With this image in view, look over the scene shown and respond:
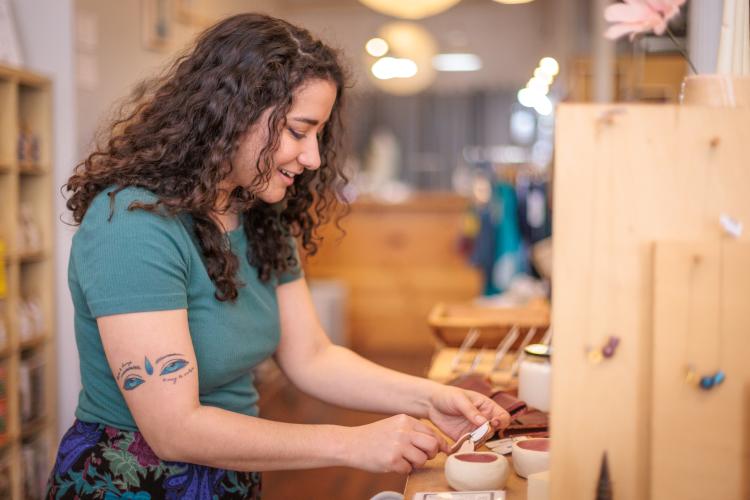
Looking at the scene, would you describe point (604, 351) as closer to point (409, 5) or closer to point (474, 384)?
point (474, 384)

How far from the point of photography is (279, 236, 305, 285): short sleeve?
5.23 feet

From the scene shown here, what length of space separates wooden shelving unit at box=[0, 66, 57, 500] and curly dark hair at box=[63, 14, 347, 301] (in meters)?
1.72

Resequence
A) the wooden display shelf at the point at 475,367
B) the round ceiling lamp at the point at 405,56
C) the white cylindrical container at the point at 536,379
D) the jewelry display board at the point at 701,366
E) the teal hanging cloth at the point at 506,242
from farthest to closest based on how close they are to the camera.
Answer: the round ceiling lamp at the point at 405,56 < the teal hanging cloth at the point at 506,242 < the wooden display shelf at the point at 475,367 < the white cylindrical container at the point at 536,379 < the jewelry display board at the point at 701,366

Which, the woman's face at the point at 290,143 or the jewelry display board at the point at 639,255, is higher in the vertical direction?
the woman's face at the point at 290,143

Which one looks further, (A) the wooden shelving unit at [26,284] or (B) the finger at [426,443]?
(A) the wooden shelving unit at [26,284]

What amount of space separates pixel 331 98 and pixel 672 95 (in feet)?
6.58

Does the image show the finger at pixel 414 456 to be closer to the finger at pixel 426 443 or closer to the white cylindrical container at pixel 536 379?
the finger at pixel 426 443

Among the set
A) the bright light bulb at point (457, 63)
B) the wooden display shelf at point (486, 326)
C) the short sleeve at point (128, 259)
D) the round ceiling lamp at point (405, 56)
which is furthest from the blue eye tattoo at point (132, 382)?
the bright light bulb at point (457, 63)

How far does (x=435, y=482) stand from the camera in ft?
3.86

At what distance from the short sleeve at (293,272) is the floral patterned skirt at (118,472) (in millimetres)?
417

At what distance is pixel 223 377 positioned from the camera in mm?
1354

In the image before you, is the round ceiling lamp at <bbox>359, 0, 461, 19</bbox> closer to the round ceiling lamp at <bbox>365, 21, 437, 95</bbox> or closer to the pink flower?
the pink flower

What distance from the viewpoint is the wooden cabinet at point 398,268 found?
607 cm

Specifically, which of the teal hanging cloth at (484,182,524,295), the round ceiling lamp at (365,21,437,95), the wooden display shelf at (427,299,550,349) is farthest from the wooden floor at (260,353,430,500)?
the round ceiling lamp at (365,21,437,95)
